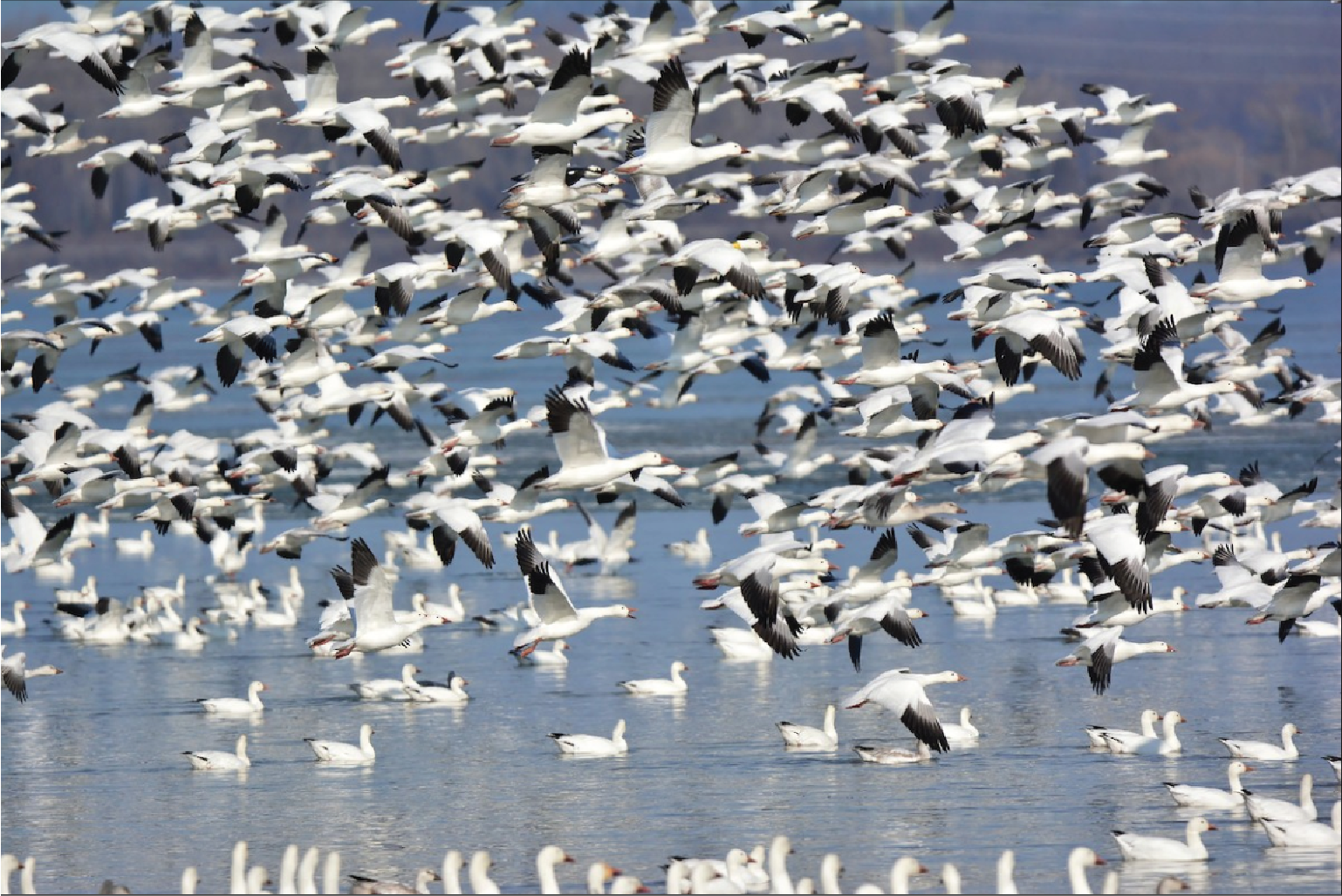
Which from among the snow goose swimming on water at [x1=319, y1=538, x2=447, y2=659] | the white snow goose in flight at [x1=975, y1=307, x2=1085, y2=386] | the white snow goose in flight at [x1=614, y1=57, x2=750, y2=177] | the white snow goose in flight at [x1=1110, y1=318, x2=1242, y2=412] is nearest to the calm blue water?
the snow goose swimming on water at [x1=319, y1=538, x2=447, y2=659]

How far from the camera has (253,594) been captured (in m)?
33.3

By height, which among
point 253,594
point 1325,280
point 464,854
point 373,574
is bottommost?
point 464,854

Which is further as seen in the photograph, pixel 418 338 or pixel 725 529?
pixel 725 529

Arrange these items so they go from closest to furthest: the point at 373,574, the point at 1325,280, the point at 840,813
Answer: the point at 840,813 < the point at 373,574 < the point at 1325,280

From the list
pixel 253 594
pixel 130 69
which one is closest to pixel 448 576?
pixel 253 594

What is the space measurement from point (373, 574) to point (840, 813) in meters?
4.99

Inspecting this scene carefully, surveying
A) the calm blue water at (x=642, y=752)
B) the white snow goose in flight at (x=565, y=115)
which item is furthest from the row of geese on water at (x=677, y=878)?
the white snow goose in flight at (x=565, y=115)

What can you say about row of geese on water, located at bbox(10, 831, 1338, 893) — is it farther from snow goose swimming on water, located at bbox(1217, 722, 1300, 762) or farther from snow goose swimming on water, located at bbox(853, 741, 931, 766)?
snow goose swimming on water, located at bbox(853, 741, 931, 766)

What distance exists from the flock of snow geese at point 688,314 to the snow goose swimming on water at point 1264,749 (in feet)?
0.16

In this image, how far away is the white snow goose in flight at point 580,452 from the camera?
64.0ft

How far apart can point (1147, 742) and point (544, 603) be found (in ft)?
19.4

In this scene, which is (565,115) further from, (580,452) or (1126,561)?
(1126,561)

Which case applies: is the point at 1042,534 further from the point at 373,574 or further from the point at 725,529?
the point at 725,529

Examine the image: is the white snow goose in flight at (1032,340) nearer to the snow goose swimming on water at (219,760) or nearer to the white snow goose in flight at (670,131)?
the white snow goose in flight at (670,131)
